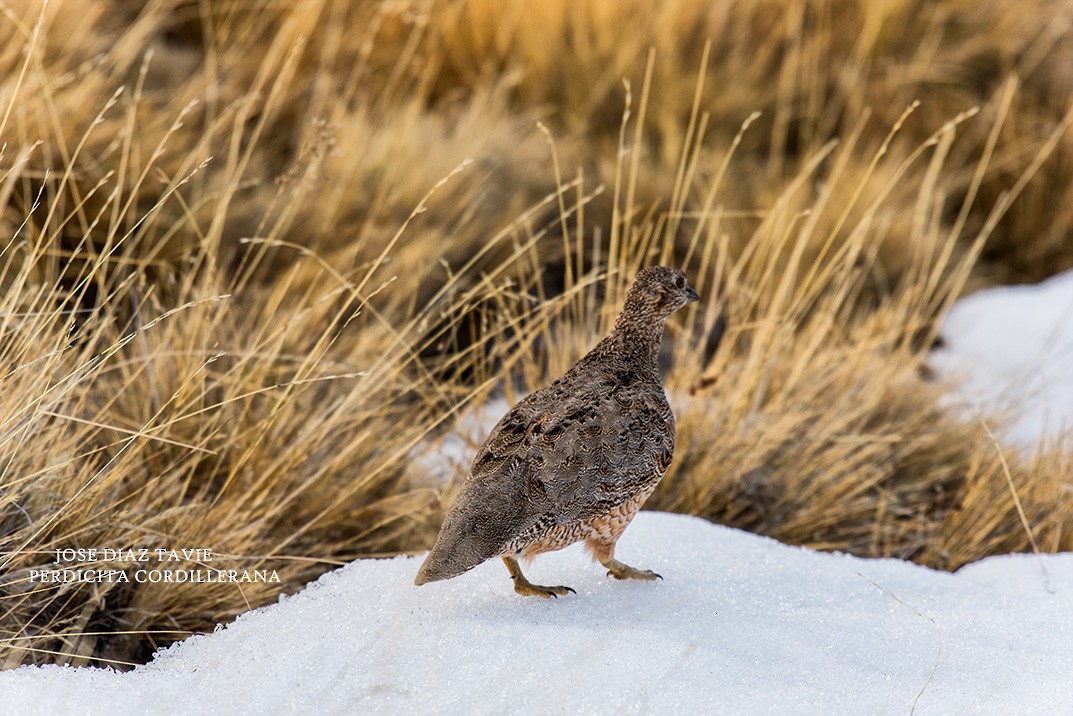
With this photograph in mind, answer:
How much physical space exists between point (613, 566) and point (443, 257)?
2.27 metres

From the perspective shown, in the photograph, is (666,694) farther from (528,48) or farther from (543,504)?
(528,48)

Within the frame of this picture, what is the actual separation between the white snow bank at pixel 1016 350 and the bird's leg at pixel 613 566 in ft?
7.72

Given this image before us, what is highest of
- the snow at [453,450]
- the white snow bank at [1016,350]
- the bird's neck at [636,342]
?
the bird's neck at [636,342]

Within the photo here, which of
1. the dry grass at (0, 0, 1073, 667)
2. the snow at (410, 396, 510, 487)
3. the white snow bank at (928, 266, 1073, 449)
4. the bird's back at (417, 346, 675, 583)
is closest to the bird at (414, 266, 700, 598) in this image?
the bird's back at (417, 346, 675, 583)

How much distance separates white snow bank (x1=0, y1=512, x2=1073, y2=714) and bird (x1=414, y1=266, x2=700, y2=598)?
0.14 metres

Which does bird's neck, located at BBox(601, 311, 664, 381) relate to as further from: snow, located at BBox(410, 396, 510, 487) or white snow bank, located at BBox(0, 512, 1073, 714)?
snow, located at BBox(410, 396, 510, 487)

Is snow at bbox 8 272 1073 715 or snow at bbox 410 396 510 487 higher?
snow at bbox 8 272 1073 715

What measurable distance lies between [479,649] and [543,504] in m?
0.33

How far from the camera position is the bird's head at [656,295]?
3037 millimetres

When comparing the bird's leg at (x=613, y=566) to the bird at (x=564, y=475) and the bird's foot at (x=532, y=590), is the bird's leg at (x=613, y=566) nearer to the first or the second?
the bird at (x=564, y=475)

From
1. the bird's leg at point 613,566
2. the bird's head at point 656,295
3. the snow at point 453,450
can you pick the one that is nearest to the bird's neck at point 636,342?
the bird's head at point 656,295

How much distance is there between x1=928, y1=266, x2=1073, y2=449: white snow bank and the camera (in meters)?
5.01

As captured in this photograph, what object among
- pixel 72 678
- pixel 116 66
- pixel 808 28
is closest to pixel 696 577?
pixel 72 678

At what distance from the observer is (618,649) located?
257 cm
